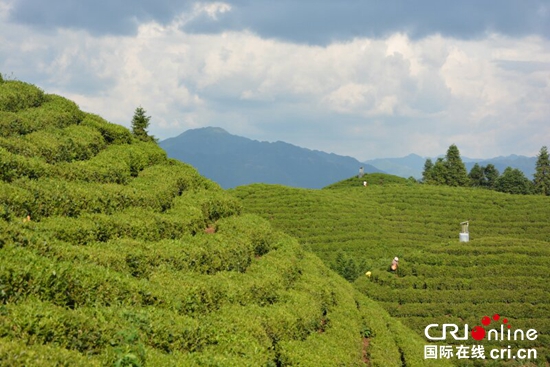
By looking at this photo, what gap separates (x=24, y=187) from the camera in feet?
44.1

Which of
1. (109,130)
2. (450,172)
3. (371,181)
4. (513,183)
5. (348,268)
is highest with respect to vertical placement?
(450,172)

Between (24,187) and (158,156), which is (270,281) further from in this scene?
(158,156)

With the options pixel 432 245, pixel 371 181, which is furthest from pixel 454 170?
pixel 432 245

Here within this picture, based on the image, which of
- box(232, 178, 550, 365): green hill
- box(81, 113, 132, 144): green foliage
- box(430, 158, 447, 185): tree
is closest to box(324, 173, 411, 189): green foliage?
box(430, 158, 447, 185): tree

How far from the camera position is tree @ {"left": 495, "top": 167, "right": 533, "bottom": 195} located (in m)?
107

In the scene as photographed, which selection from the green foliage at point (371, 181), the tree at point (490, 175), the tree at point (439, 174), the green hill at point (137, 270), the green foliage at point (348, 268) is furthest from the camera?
the tree at point (490, 175)

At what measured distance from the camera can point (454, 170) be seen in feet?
338

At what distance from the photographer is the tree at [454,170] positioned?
4023 inches

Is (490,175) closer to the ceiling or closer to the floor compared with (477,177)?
closer to the ceiling

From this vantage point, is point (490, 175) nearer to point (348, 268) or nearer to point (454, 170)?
point (454, 170)

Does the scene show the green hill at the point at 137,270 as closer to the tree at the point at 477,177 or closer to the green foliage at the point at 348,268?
the green foliage at the point at 348,268

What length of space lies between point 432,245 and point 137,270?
3310cm

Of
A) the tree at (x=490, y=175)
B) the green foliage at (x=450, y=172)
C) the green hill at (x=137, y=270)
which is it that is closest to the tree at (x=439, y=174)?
the green foliage at (x=450, y=172)

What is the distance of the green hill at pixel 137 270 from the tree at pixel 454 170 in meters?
85.7
